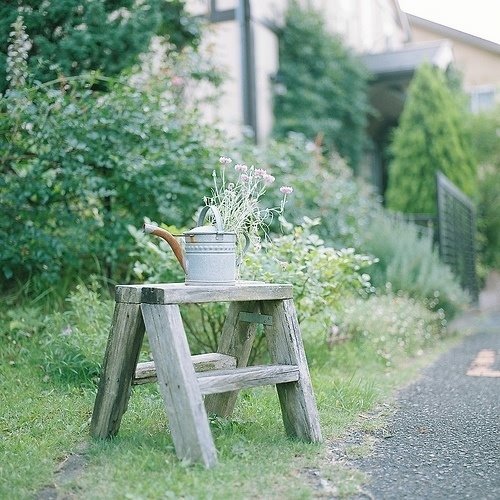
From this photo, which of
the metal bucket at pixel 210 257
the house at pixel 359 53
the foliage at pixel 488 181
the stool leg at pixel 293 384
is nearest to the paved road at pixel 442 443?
the stool leg at pixel 293 384

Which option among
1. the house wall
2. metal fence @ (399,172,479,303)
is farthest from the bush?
the house wall

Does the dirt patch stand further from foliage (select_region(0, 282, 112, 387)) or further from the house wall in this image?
the house wall

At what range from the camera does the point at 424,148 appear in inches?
502

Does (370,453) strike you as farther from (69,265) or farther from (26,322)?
(69,265)

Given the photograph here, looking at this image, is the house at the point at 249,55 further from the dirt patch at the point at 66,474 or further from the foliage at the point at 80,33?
the dirt patch at the point at 66,474

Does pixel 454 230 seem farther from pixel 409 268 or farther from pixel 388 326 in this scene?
pixel 388 326

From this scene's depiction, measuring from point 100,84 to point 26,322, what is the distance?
1968 mm

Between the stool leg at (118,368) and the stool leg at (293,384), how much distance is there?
60 centimetres

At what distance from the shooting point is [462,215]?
11109 mm

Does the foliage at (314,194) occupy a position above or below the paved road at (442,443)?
above

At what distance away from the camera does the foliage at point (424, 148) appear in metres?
12.6

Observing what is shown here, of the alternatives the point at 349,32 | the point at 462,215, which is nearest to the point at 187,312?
the point at 462,215

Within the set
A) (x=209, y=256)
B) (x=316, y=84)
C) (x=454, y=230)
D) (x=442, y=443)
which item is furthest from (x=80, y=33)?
(x=316, y=84)

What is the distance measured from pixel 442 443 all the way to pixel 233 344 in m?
1.05
